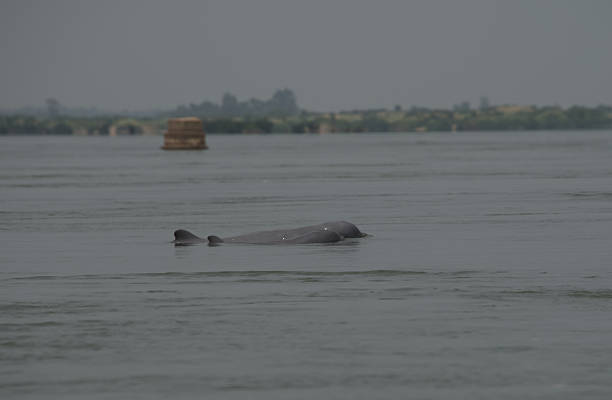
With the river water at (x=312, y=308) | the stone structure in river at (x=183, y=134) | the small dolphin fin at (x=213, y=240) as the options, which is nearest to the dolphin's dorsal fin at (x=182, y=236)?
the river water at (x=312, y=308)

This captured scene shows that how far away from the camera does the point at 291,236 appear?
31125mm

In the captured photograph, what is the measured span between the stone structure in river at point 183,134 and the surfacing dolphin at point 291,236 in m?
145

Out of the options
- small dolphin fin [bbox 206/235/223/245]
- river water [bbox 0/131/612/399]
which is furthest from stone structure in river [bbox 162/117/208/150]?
small dolphin fin [bbox 206/235/223/245]

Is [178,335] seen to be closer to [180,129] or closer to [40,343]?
[40,343]

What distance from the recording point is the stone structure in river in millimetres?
177250

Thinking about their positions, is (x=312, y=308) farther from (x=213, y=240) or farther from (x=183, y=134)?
(x=183, y=134)

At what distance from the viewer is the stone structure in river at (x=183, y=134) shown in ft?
582

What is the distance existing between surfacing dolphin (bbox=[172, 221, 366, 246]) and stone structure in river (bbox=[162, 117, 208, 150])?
144627 millimetres

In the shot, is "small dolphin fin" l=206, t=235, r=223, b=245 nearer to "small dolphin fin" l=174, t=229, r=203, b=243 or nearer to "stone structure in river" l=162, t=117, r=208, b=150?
"small dolphin fin" l=174, t=229, r=203, b=243

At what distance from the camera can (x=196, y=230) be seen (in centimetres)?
3622

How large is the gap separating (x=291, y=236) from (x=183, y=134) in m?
150

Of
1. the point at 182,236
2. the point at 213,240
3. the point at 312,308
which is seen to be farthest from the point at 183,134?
the point at 312,308

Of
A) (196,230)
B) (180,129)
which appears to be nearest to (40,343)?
(196,230)

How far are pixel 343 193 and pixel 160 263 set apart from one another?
98.7 ft
